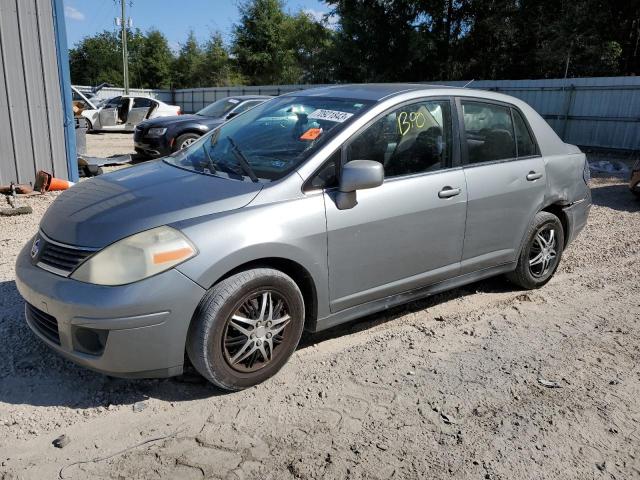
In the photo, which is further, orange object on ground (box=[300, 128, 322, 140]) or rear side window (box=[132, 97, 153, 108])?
rear side window (box=[132, 97, 153, 108])

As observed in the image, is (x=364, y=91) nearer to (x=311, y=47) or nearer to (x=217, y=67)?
(x=311, y=47)

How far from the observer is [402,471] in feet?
8.44

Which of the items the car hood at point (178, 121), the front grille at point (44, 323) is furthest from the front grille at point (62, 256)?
the car hood at point (178, 121)

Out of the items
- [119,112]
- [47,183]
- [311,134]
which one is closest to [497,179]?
[311,134]

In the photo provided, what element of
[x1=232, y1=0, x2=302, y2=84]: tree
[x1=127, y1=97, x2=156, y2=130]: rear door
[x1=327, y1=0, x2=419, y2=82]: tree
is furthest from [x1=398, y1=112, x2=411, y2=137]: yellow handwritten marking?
[x1=232, y1=0, x2=302, y2=84]: tree

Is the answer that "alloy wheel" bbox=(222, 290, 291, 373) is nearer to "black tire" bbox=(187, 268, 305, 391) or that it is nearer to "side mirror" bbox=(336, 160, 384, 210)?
"black tire" bbox=(187, 268, 305, 391)

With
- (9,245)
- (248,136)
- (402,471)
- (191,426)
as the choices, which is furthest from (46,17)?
(402,471)

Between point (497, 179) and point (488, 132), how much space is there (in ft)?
1.26

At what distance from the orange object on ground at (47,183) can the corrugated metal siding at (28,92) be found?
0.53ft

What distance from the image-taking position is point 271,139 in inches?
148

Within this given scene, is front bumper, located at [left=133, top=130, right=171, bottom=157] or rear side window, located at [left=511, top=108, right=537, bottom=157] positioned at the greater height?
rear side window, located at [left=511, top=108, right=537, bottom=157]

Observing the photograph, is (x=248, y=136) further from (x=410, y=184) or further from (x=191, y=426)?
(x=191, y=426)

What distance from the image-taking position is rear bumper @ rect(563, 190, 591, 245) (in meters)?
4.93

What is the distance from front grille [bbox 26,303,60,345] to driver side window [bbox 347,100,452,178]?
1.94 m
